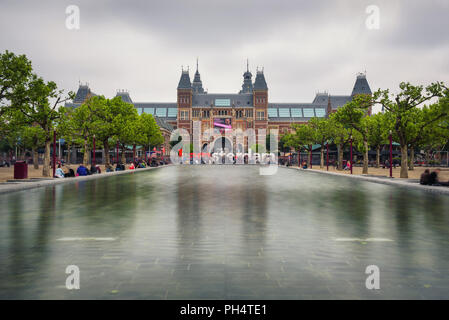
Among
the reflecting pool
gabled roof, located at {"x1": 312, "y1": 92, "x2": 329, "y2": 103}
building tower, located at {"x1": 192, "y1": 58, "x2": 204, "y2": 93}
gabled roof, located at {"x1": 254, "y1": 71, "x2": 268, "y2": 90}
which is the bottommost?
the reflecting pool

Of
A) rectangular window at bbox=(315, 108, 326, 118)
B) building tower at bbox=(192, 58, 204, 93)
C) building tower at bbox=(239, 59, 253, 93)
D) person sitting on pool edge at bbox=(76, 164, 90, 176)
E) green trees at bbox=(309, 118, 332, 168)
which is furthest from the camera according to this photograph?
building tower at bbox=(239, 59, 253, 93)

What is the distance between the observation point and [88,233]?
7.74m

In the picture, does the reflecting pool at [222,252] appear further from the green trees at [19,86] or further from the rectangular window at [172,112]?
the rectangular window at [172,112]

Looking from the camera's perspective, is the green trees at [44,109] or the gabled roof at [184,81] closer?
the green trees at [44,109]

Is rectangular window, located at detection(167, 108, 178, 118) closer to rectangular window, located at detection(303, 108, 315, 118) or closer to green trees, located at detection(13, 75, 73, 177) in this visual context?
rectangular window, located at detection(303, 108, 315, 118)

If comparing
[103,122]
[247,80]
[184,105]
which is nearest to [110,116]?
[103,122]

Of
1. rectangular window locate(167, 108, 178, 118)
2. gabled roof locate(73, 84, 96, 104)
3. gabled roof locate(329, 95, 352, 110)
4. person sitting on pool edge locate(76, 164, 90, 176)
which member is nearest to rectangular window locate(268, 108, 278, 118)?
gabled roof locate(329, 95, 352, 110)

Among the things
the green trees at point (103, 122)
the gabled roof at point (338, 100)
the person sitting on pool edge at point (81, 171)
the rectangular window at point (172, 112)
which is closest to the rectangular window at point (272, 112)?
the gabled roof at point (338, 100)

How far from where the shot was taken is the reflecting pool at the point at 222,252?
4.42 metres

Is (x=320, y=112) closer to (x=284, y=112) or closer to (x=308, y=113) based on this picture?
(x=308, y=113)

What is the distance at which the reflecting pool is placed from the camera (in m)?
4.42

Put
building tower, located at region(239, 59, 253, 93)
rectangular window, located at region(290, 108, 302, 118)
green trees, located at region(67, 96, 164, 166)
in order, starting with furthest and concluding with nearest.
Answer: building tower, located at region(239, 59, 253, 93) → rectangular window, located at region(290, 108, 302, 118) → green trees, located at region(67, 96, 164, 166)

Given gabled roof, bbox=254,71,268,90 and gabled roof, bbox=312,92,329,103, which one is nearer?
gabled roof, bbox=254,71,268,90
